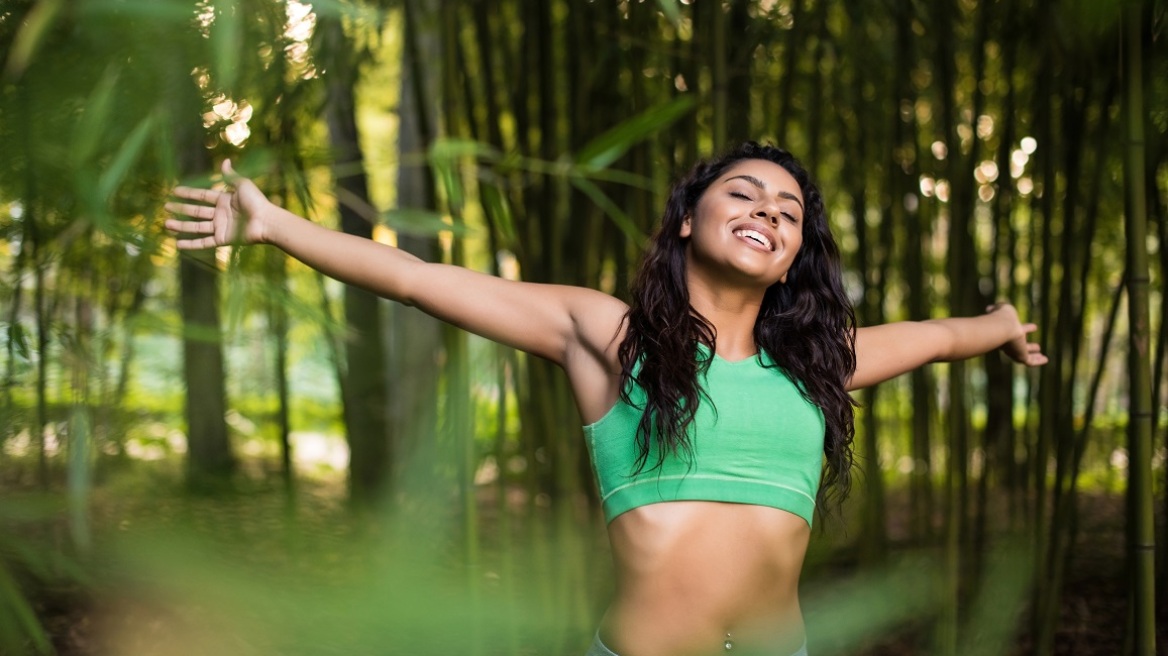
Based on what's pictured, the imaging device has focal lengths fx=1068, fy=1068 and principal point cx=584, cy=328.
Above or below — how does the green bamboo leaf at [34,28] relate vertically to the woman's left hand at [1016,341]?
above

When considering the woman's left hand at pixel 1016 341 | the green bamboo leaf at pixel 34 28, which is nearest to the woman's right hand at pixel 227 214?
the green bamboo leaf at pixel 34 28

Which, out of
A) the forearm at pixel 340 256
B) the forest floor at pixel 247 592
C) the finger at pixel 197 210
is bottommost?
the forest floor at pixel 247 592

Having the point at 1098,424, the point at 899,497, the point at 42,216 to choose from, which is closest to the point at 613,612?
the point at 42,216

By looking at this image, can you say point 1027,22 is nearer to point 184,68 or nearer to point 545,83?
point 545,83

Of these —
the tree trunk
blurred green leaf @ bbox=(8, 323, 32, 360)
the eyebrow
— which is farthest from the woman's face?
the tree trunk

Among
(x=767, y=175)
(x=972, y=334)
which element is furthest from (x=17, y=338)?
Result: (x=972, y=334)

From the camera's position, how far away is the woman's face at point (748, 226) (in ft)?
3.74

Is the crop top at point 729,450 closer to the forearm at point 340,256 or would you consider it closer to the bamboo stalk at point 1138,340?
the forearm at point 340,256

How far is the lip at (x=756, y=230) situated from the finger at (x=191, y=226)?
57cm

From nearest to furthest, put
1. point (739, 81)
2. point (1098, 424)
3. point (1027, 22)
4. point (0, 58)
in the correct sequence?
1. point (0, 58)
2. point (1027, 22)
3. point (739, 81)
4. point (1098, 424)

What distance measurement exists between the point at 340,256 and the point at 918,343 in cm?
71

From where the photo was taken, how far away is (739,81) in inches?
98.0

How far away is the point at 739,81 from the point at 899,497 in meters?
2.78

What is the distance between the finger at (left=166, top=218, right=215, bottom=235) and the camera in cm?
114
